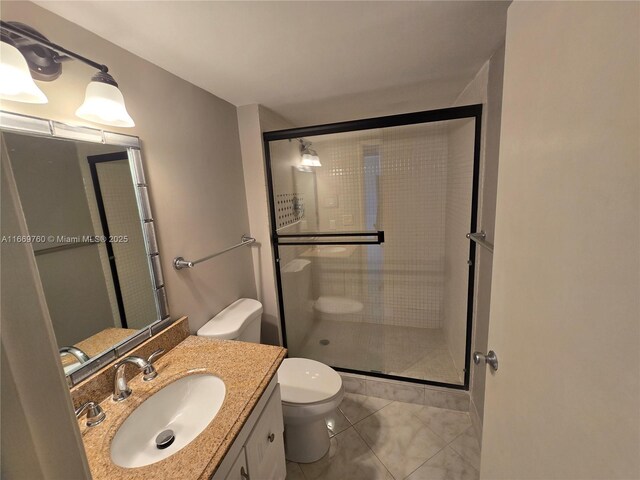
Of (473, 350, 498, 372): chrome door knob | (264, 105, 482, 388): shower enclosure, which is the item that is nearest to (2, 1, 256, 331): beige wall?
(264, 105, 482, 388): shower enclosure

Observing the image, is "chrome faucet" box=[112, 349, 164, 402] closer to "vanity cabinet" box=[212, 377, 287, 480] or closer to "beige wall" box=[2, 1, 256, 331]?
"beige wall" box=[2, 1, 256, 331]

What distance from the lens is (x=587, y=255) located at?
450mm

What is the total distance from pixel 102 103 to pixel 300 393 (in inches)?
61.9

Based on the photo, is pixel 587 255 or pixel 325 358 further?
pixel 325 358

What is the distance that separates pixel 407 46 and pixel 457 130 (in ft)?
2.59

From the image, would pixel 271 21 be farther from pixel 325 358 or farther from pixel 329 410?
pixel 325 358

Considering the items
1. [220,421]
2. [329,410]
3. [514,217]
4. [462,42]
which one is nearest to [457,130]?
[462,42]

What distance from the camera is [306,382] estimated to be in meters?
1.55

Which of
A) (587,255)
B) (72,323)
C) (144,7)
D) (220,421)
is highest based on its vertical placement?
(144,7)

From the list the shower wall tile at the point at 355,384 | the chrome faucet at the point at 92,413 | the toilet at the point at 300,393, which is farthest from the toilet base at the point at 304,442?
the chrome faucet at the point at 92,413

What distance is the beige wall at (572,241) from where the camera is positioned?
1.24 feet

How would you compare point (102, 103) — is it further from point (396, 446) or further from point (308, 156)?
point (396, 446)

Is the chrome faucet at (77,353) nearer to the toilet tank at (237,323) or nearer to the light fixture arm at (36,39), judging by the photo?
the toilet tank at (237,323)

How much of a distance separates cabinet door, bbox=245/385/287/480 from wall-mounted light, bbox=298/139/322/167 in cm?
167
